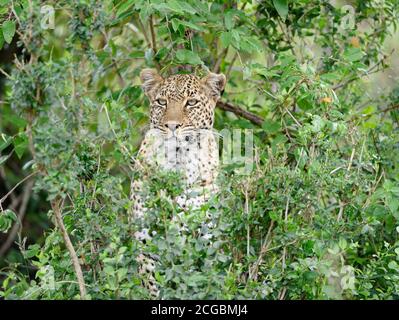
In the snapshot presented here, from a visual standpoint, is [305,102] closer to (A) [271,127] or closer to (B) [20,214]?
(A) [271,127]

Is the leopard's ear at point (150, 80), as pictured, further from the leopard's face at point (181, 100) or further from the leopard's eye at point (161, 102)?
the leopard's eye at point (161, 102)

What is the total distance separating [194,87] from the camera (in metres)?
8.16

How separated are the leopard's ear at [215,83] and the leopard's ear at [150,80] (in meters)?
0.38

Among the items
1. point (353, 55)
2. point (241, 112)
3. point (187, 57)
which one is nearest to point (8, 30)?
point (187, 57)

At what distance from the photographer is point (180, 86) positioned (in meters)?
8.17

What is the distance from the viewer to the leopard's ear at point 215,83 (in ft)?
26.9

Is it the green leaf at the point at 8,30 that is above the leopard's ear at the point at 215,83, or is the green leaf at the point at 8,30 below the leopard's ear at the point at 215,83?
above

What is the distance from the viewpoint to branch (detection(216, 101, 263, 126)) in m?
8.98

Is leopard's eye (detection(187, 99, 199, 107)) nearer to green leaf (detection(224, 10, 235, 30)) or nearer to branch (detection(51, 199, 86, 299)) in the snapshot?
green leaf (detection(224, 10, 235, 30))

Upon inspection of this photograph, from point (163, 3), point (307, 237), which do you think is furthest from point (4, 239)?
point (307, 237)

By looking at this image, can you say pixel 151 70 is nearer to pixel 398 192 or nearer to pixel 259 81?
pixel 259 81

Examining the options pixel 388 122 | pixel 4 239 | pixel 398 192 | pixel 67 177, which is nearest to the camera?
pixel 67 177

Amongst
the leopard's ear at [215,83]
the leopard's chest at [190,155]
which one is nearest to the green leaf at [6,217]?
the leopard's chest at [190,155]
